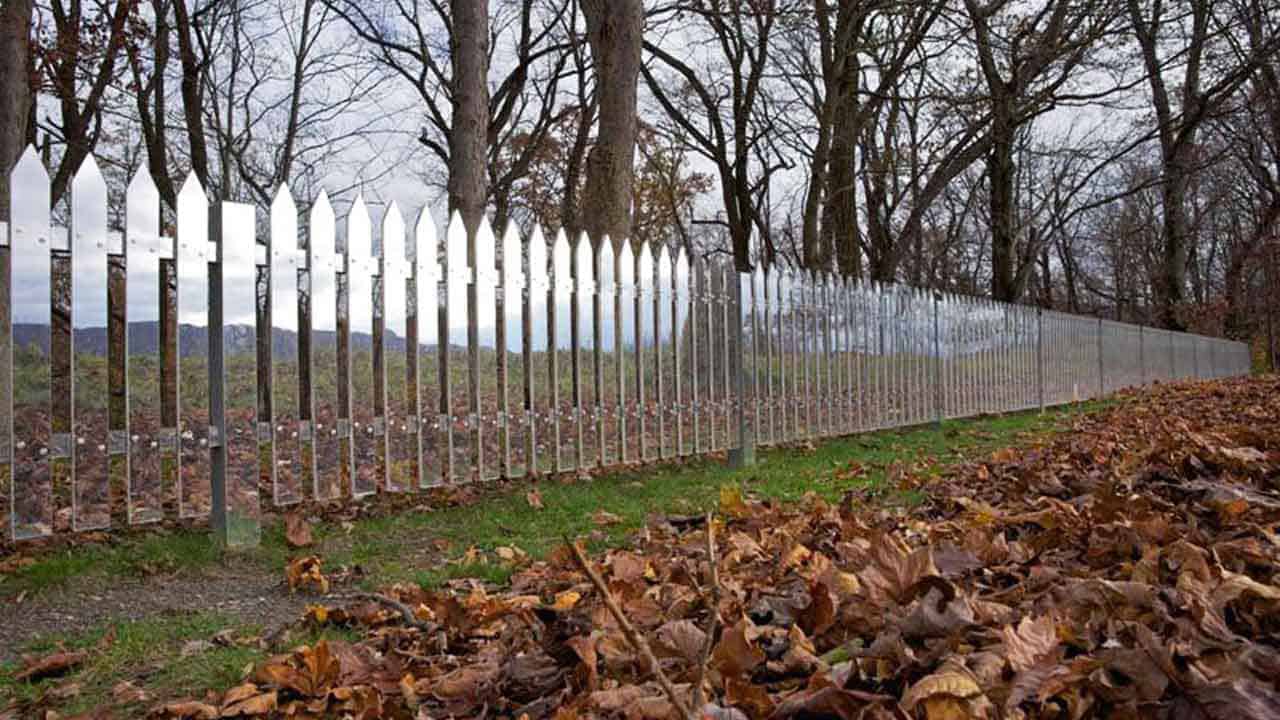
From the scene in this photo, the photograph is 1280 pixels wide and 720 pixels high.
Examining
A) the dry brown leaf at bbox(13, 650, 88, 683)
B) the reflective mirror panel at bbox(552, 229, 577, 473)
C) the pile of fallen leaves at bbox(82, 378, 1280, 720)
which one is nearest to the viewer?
the pile of fallen leaves at bbox(82, 378, 1280, 720)

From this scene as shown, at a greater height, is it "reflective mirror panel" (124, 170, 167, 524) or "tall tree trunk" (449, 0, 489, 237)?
"tall tree trunk" (449, 0, 489, 237)

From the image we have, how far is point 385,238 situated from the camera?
5.03 meters

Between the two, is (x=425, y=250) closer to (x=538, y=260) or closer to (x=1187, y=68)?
(x=538, y=260)

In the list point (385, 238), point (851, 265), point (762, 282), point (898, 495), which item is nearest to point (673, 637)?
point (898, 495)

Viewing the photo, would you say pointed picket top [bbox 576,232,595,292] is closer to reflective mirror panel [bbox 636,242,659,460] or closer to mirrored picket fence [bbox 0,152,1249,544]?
mirrored picket fence [bbox 0,152,1249,544]

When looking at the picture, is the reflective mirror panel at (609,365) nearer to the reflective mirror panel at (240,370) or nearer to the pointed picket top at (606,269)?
the pointed picket top at (606,269)

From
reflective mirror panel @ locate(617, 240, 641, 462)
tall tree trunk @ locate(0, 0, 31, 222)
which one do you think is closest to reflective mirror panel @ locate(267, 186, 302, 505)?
reflective mirror panel @ locate(617, 240, 641, 462)

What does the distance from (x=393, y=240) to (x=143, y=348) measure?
1.45m

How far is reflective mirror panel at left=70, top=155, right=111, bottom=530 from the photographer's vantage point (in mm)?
3936

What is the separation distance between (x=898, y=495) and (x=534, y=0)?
17.7 metres

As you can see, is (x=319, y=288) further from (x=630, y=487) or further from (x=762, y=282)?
(x=762, y=282)

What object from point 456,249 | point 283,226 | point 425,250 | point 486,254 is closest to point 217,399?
point 283,226

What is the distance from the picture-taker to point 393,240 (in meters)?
5.10

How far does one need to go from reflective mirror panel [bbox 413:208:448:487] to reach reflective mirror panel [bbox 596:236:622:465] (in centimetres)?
136
